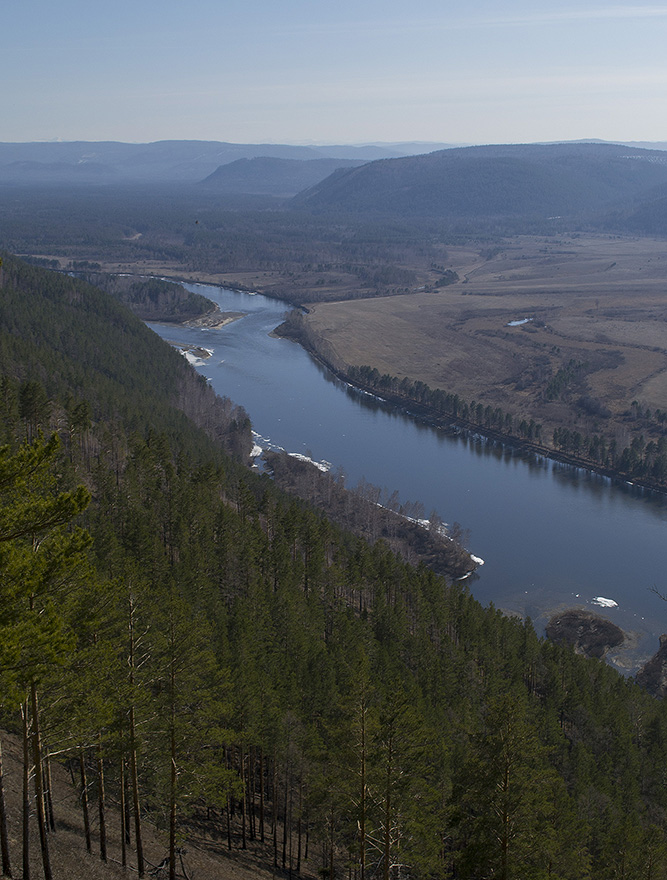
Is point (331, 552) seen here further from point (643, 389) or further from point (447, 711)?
point (643, 389)

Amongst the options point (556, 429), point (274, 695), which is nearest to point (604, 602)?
point (556, 429)

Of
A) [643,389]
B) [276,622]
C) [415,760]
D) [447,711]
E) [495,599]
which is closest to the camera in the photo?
[415,760]

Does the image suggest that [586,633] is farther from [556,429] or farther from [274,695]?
[556,429]

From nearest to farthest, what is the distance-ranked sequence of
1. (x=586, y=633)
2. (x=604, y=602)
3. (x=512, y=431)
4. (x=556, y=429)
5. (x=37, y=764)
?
(x=37, y=764) < (x=586, y=633) < (x=604, y=602) < (x=556, y=429) < (x=512, y=431)

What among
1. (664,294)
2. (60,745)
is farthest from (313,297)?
(60,745)

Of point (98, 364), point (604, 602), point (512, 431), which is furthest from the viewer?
point (512, 431)
